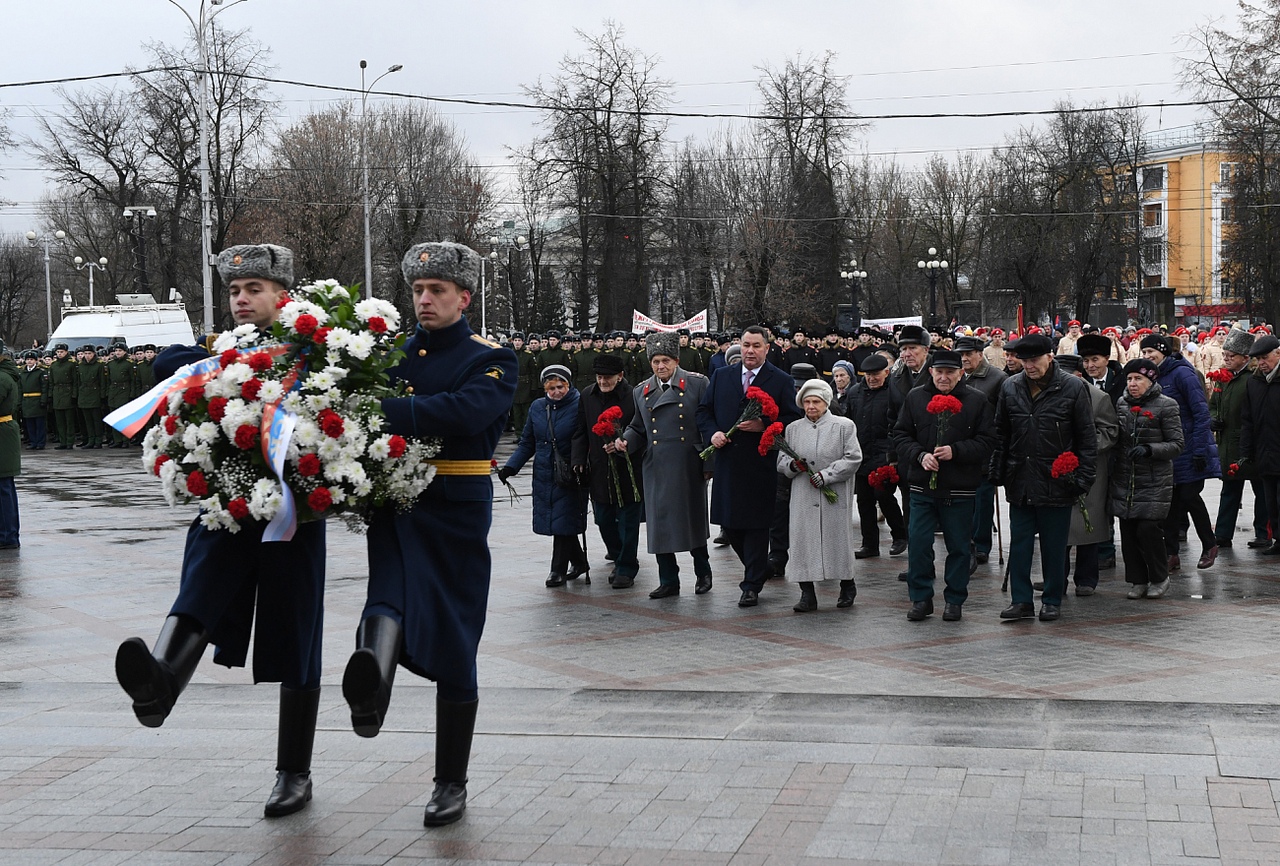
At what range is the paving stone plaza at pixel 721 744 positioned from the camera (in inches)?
200

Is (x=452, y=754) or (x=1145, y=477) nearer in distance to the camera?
(x=452, y=754)

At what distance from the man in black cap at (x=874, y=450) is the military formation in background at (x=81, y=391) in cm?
2157

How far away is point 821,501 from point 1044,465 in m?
1.61

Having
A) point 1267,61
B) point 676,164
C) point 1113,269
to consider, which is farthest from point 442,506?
point 1113,269

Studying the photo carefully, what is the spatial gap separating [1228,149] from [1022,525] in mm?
40931

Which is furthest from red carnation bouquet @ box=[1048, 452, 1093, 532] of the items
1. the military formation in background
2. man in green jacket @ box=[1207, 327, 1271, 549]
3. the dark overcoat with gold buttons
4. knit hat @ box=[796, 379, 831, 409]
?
the military formation in background

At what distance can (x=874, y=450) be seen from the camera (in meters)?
13.1

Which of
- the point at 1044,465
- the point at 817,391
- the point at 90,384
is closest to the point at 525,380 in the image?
the point at 90,384

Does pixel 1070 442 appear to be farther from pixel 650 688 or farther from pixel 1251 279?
pixel 1251 279

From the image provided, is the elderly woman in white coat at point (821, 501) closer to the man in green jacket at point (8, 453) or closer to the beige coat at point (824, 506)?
the beige coat at point (824, 506)

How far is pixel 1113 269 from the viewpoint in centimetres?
6406

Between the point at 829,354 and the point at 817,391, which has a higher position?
the point at 829,354

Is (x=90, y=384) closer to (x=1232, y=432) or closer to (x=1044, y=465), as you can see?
(x=1232, y=432)

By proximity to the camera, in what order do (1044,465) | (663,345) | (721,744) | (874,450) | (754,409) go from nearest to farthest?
(721,744)
(1044,465)
(754,409)
(663,345)
(874,450)
